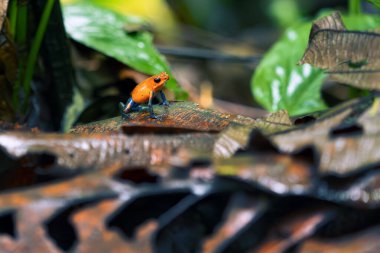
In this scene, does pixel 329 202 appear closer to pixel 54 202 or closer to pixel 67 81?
pixel 54 202

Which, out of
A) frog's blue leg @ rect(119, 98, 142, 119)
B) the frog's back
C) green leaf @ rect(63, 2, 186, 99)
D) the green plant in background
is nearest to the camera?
frog's blue leg @ rect(119, 98, 142, 119)

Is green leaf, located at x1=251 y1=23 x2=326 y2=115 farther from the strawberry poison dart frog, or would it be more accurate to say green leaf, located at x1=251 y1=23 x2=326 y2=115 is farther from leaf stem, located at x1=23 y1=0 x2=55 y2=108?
leaf stem, located at x1=23 y1=0 x2=55 y2=108

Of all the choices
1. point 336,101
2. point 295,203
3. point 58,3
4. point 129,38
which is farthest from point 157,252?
point 336,101

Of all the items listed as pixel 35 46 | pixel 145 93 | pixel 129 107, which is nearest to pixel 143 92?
pixel 145 93

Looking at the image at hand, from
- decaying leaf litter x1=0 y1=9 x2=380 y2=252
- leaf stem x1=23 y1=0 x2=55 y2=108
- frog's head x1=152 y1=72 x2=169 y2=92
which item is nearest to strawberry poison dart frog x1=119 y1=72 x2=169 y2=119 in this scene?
frog's head x1=152 y1=72 x2=169 y2=92

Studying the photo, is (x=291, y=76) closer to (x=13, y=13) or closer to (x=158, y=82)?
(x=158, y=82)

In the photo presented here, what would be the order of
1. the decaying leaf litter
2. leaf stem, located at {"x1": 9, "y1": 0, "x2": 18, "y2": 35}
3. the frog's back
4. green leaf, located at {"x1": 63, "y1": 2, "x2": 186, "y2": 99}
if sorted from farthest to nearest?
green leaf, located at {"x1": 63, "y1": 2, "x2": 186, "y2": 99} → leaf stem, located at {"x1": 9, "y1": 0, "x2": 18, "y2": 35} → the frog's back → the decaying leaf litter
